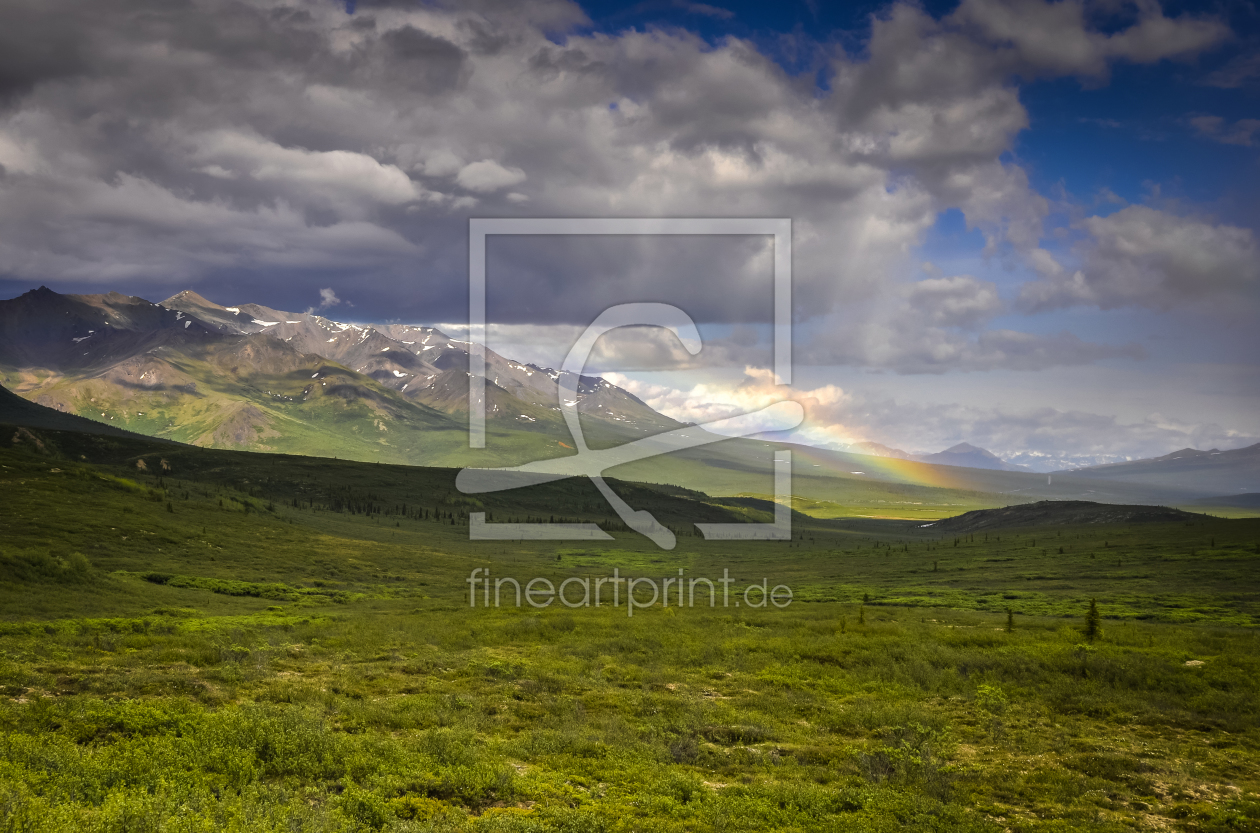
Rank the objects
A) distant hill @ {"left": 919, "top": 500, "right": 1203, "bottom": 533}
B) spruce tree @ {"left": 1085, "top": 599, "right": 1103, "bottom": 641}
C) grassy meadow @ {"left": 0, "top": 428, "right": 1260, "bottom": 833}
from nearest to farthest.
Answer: grassy meadow @ {"left": 0, "top": 428, "right": 1260, "bottom": 833} → spruce tree @ {"left": 1085, "top": 599, "right": 1103, "bottom": 641} → distant hill @ {"left": 919, "top": 500, "right": 1203, "bottom": 533}

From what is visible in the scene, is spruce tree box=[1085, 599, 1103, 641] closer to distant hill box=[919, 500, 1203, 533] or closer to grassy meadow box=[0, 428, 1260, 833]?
grassy meadow box=[0, 428, 1260, 833]

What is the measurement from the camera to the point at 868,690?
25266 mm

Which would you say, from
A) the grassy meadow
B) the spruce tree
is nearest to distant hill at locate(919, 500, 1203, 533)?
the grassy meadow

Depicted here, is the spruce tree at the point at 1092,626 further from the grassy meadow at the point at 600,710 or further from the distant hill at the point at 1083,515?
the distant hill at the point at 1083,515

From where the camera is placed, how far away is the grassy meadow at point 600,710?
1287 cm

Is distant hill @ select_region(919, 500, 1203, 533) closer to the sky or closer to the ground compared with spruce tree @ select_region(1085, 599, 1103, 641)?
closer to the ground

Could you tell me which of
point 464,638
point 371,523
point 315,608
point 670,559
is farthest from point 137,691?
point 371,523

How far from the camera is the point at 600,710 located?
21.5m

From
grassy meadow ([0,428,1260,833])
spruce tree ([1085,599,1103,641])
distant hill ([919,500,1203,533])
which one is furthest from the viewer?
distant hill ([919,500,1203,533])

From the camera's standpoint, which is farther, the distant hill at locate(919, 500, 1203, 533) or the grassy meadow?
the distant hill at locate(919, 500, 1203, 533)

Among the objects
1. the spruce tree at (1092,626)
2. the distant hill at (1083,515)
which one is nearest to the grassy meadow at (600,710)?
the spruce tree at (1092,626)

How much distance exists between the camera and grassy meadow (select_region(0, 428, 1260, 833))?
42.2 feet

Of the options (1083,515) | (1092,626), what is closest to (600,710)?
(1092,626)

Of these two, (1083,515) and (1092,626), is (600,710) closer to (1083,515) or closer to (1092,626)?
(1092,626)
